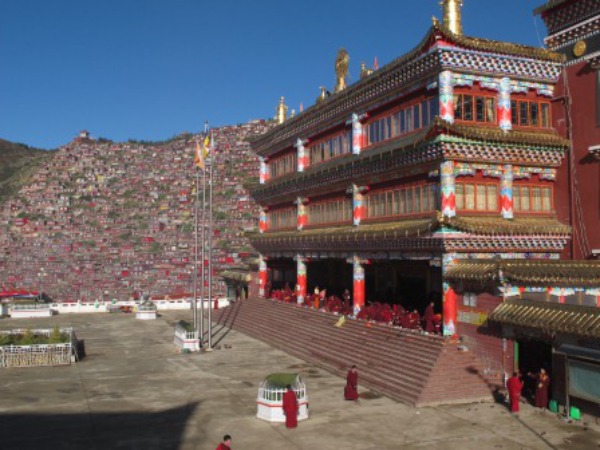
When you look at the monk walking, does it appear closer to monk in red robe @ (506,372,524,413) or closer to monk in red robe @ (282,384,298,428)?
monk in red robe @ (506,372,524,413)

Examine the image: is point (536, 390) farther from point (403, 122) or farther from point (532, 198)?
point (403, 122)

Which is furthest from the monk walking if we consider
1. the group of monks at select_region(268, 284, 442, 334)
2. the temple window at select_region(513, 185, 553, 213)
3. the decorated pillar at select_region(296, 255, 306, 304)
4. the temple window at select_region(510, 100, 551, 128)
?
the decorated pillar at select_region(296, 255, 306, 304)

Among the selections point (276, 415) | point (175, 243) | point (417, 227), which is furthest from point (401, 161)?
point (175, 243)

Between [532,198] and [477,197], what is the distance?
2.83 m

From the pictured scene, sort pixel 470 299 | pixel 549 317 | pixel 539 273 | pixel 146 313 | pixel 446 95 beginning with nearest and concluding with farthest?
1. pixel 549 317
2. pixel 539 273
3. pixel 470 299
4. pixel 446 95
5. pixel 146 313

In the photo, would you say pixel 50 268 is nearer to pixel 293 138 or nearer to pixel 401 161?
pixel 293 138

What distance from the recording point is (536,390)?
18.9 meters

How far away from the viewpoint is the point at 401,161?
83.9 feet

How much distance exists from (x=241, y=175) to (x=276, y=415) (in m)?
65.2

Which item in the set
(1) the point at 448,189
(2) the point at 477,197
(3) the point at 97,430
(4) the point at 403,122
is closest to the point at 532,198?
(2) the point at 477,197

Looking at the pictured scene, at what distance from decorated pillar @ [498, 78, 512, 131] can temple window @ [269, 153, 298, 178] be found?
15.5 m

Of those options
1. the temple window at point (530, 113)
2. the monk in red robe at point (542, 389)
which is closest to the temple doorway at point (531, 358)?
the monk in red robe at point (542, 389)

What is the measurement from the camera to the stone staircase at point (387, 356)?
65.5 ft

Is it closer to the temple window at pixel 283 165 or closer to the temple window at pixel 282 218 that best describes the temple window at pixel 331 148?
the temple window at pixel 283 165
